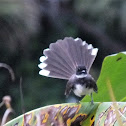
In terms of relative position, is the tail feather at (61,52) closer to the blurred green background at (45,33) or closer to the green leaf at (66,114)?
the green leaf at (66,114)

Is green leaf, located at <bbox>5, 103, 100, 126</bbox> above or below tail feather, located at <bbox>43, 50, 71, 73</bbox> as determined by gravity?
below

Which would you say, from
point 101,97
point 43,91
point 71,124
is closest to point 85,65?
point 101,97

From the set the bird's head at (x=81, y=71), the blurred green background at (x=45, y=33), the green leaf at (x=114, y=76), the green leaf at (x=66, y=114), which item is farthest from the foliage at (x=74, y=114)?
the blurred green background at (x=45, y=33)

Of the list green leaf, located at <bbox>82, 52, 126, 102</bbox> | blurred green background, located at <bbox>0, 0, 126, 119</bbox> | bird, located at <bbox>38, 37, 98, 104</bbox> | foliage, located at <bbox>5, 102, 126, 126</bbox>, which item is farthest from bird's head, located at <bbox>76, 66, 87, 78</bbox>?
blurred green background, located at <bbox>0, 0, 126, 119</bbox>

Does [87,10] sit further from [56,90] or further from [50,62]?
[50,62]

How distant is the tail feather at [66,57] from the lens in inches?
83.4

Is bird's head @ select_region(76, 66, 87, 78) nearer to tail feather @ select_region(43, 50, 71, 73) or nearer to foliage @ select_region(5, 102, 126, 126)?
tail feather @ select_region(43, 50, 71, 73)

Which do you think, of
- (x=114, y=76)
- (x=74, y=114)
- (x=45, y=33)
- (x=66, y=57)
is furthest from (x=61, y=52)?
(x=45, y=33)

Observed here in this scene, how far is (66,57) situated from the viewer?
7.09 feet

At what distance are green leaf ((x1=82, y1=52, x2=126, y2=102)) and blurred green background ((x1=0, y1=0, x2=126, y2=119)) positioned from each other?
3.71 m

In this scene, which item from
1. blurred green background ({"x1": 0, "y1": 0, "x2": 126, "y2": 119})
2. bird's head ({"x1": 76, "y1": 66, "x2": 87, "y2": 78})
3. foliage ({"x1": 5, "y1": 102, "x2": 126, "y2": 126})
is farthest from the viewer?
blurred green background ({"x1": 0, "y1": 0, "x2": 126, "y2": 119})

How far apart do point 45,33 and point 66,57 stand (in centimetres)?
447

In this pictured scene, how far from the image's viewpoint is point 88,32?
21.4 ft

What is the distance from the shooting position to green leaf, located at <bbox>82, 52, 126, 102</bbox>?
1.70 meters
